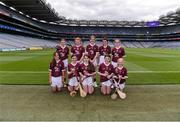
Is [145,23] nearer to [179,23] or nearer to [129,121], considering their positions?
[179,23]

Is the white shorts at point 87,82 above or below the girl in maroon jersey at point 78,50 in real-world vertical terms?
below

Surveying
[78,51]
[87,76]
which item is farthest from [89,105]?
[78,51]

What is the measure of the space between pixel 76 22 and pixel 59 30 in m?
10.9

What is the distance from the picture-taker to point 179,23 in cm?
13012

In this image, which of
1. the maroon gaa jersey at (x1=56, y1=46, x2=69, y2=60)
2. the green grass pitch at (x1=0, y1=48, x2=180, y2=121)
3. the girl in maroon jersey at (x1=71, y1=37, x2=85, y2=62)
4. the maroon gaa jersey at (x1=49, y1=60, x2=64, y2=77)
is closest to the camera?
the green grass pitch at (x1=0, y1=48, x2=180, y2=121)

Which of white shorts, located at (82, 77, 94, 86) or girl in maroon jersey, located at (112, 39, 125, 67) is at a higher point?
girl in maroon jersey, located at (112, 39, 125, 67)

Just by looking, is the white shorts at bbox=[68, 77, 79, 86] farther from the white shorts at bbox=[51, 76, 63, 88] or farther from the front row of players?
the white shorts at bbox=[51, 76, 63, 88]

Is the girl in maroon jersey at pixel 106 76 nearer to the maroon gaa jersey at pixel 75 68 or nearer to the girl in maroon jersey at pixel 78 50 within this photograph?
the maroon gaa jersey at pixel 75 68

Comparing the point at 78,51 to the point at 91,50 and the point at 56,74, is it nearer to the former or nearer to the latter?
the point at 91,50

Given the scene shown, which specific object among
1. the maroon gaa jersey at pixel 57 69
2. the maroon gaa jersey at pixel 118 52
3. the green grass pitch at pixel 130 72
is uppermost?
the maroon gaa jersey at pixel 118 52

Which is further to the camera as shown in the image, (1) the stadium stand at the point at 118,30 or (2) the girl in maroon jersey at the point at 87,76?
(1) the stadium stand at the point at 118,30

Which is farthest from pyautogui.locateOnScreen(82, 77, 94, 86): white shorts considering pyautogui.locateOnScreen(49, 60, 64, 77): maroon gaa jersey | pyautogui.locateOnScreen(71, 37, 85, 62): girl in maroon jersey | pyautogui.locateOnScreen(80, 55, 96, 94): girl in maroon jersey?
pyautogui.locateOnScreen(71, 37, 85, 62): girl in maroon jersey

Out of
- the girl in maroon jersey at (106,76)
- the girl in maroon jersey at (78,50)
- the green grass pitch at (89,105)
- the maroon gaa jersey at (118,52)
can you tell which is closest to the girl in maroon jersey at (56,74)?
the green grass pitch at (89,105)

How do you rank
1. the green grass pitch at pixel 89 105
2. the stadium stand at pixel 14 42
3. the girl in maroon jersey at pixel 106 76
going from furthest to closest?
the stadium stand at pixel 14 42 → the girl in maroon jersey at pixel 106 76 → the green grass pitch at pixel 89 105
